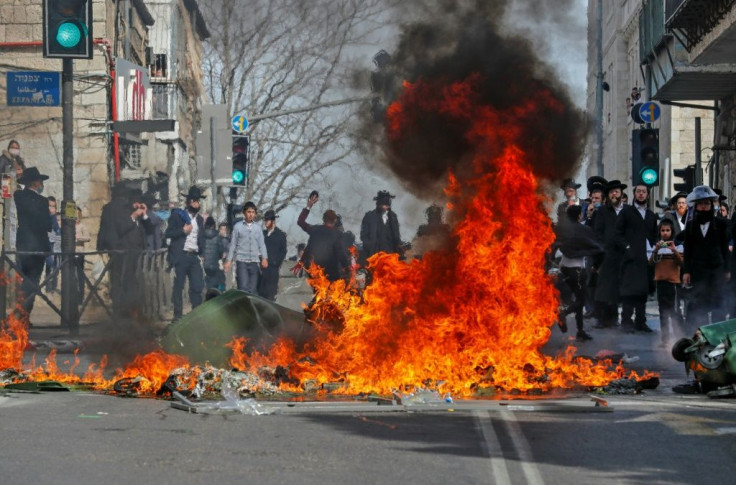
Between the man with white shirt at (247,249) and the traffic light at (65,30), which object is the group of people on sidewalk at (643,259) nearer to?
the man with white shirt at (247,249)

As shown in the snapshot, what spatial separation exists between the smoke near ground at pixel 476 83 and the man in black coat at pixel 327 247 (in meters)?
6.36

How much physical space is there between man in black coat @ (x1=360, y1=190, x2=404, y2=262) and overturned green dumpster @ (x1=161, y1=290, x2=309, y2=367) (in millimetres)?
5974

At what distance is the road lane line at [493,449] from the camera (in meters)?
6.86

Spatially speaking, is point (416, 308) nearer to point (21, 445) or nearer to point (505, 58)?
point (505, 58)

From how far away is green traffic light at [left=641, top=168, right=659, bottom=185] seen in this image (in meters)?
22.0

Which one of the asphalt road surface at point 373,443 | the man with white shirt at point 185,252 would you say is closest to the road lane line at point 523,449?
the asphalt road surface at point 373,443

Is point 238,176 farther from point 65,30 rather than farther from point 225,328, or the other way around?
point 225,328

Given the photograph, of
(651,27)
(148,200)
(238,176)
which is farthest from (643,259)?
(651,27)

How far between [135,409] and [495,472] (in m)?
3.47

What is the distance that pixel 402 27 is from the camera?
1277cm

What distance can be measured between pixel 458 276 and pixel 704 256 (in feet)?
15.4

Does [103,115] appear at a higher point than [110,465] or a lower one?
higher

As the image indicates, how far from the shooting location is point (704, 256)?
48.7ft

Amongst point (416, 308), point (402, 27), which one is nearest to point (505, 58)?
point (402, 27)
